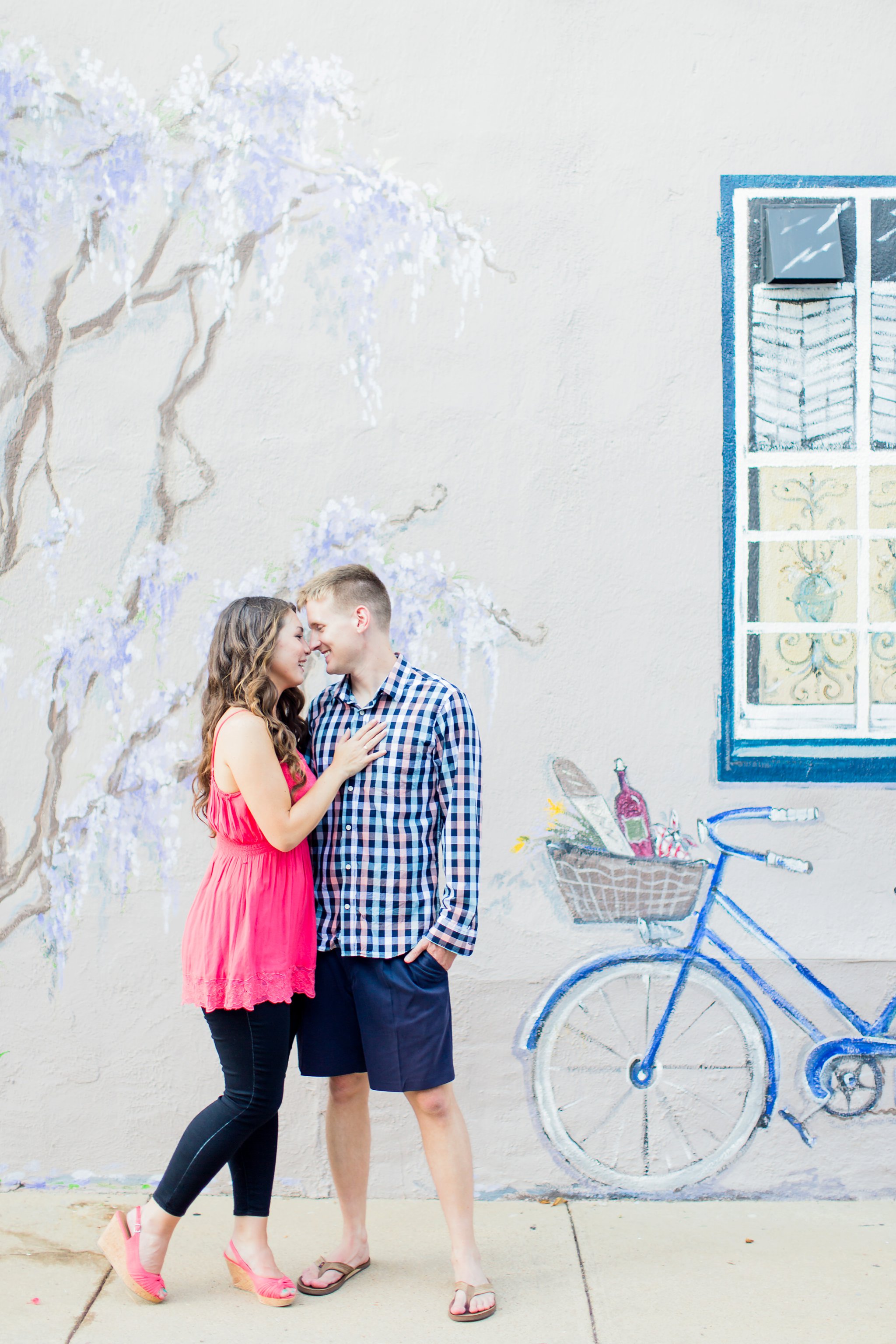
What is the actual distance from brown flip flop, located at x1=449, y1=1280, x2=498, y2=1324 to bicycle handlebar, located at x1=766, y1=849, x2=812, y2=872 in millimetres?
1525

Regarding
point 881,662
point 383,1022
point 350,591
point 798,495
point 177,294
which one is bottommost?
point 383,1022

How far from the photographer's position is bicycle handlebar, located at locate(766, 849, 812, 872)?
3.42 m

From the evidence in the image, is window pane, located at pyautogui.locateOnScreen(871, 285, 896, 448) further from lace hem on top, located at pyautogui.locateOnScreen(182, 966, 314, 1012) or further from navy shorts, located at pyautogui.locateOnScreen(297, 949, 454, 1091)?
lace hem on top, located at pyautogui.locateOnScreen(182, 966, 314, 1012)

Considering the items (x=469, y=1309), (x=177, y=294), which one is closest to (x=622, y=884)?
(x=469, y=1309)

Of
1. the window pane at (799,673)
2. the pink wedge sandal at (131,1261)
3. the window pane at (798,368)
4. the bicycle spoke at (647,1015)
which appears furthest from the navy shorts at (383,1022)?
the window pane at (798,368)

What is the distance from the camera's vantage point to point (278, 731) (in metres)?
2.68

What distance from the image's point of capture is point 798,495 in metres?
3.50

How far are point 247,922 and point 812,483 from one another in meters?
2.30

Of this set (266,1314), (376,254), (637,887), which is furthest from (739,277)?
(266,1314)

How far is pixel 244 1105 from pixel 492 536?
187 centimetres

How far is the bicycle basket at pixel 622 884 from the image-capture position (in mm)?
3406

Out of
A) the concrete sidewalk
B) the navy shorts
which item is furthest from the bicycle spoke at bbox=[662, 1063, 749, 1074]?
the navy shorts

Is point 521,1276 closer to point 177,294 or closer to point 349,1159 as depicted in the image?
point 349,1159

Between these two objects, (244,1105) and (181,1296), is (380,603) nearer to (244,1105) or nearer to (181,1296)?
(244,1105)
